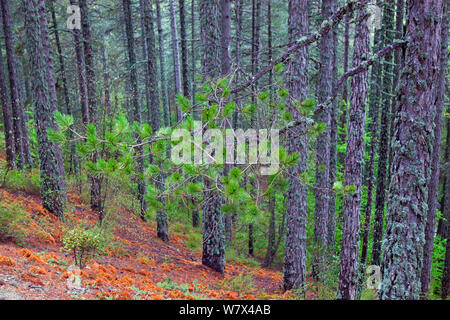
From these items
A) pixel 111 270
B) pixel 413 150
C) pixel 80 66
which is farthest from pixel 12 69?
pixel 413 150

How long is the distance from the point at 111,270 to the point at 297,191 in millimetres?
4865

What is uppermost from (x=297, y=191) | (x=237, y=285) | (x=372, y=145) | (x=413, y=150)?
(x=413, y=150)

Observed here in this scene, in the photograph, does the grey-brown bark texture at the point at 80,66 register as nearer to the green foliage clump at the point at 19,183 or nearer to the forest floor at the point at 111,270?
the green foliage clump at the point at 19,183

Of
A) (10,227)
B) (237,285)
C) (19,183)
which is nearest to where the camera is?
(10,227)

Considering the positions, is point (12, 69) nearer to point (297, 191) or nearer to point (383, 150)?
point (297, 191)

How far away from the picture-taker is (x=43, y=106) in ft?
31.5

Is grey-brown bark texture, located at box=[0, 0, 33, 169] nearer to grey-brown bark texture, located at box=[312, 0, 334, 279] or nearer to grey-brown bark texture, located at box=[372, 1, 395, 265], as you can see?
grey-brown bark texture, located at box=[312, 0, 334, 279]

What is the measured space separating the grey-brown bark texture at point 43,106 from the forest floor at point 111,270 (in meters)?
0.54

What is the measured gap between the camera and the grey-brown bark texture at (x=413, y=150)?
4.02 m

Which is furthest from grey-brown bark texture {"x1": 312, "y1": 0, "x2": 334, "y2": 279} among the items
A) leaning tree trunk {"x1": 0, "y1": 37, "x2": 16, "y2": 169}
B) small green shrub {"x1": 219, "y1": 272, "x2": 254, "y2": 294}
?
leaning tree trunk {"x1": 0, "y1": 37, "x2": 16, "y2": 169}

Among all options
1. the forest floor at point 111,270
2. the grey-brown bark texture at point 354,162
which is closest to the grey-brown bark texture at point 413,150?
the grey-brown bark texture at point 354,162

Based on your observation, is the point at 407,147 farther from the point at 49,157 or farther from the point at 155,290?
the point at 49,157

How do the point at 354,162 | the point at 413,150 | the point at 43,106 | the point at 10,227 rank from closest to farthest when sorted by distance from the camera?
the point at 413,150 → the point at 354,162 → the point at 10,227 → the point at 43,106
